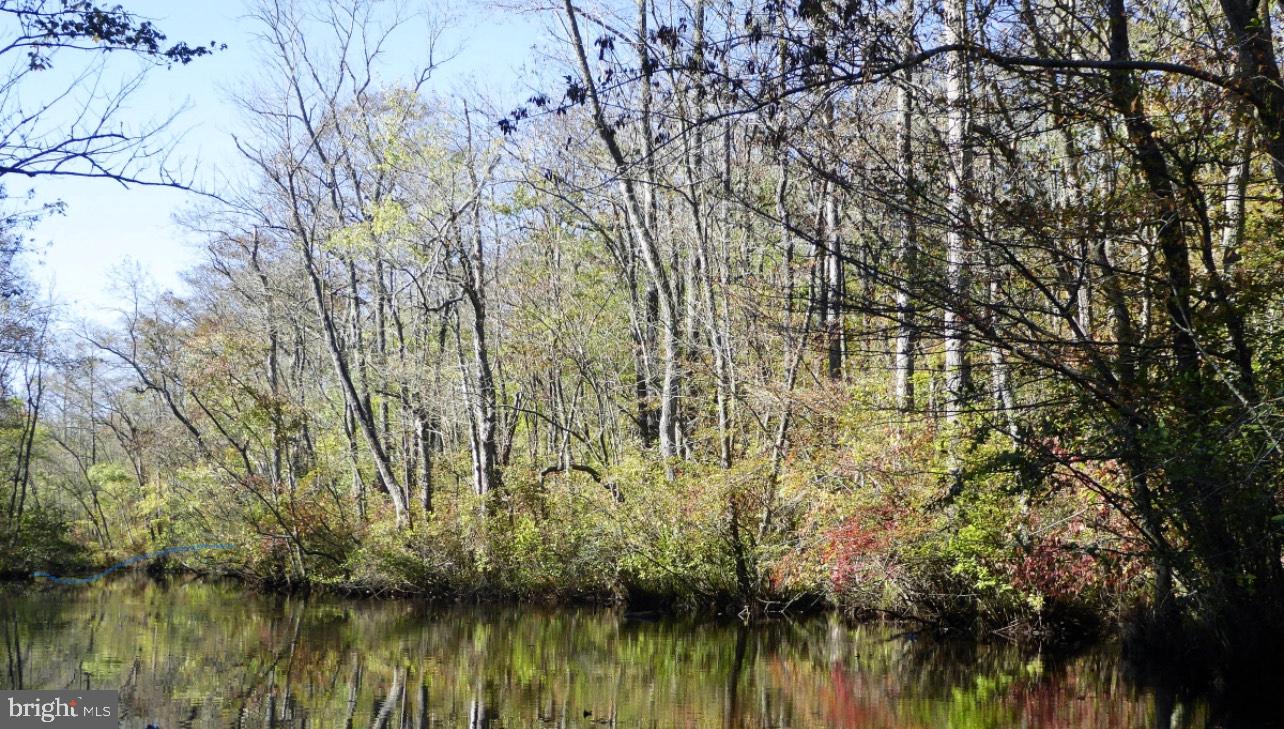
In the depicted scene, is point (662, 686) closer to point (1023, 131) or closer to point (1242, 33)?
point (1023, 131)

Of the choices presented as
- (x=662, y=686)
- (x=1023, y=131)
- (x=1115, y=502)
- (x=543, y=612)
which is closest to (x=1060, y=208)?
(x=1023, y=131)

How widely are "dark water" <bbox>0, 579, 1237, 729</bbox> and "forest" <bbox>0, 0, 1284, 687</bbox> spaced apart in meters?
0.92

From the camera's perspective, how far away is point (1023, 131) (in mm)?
7066

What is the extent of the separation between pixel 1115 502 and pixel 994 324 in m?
2.57

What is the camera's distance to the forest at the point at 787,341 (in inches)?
263

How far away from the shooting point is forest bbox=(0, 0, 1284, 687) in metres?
6.68
